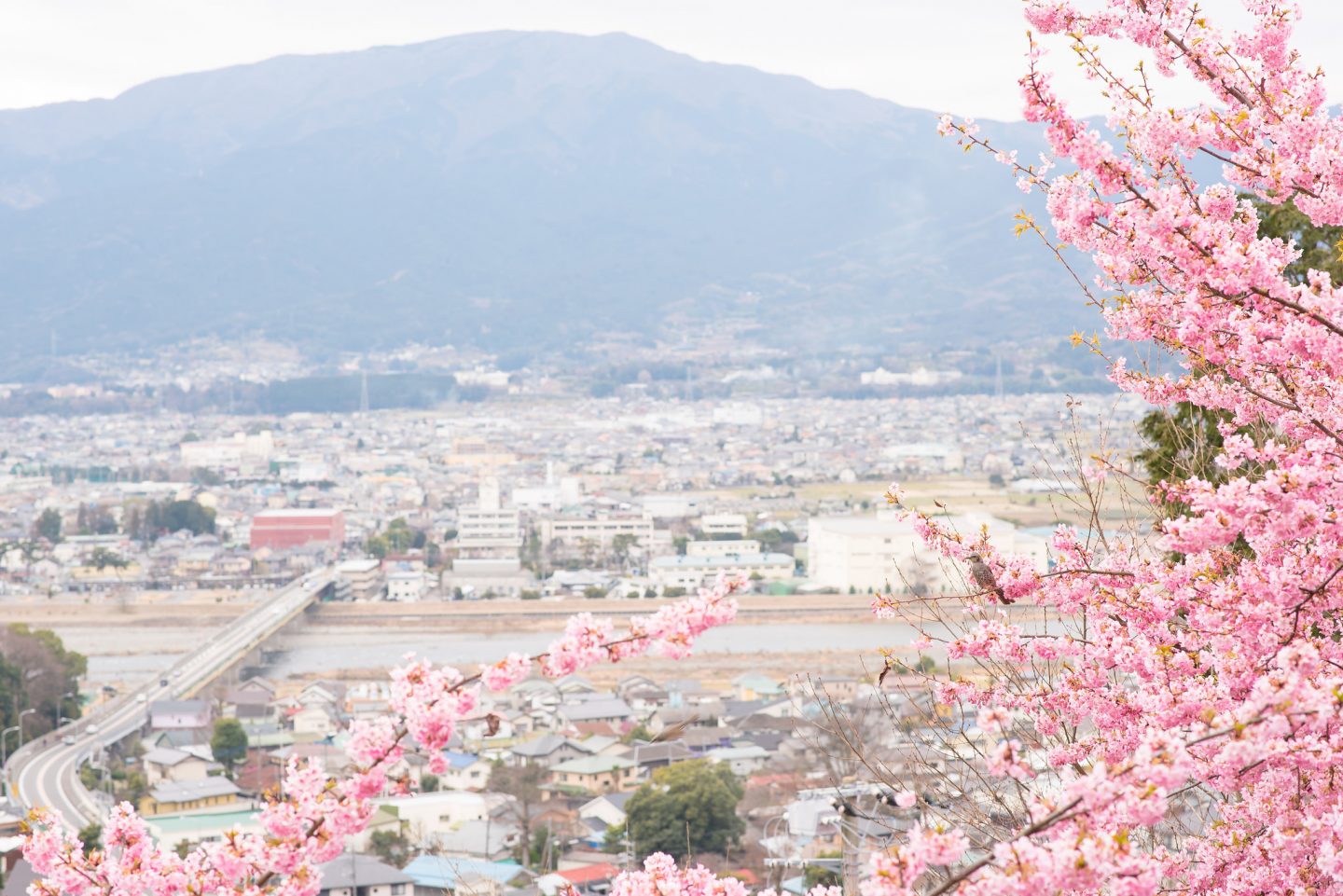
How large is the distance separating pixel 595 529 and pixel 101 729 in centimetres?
1397

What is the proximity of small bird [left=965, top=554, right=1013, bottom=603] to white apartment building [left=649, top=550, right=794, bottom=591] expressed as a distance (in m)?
17.3

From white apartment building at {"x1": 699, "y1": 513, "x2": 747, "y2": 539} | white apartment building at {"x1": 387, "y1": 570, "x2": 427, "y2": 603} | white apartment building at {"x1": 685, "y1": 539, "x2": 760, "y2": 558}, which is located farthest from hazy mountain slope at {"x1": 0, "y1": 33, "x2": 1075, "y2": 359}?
white apartment building at {"x1": 387, "y1": 570, "x2": 427, "y2": 603}

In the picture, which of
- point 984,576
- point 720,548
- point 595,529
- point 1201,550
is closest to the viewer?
point 1201,550

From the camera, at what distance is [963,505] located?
2369cm

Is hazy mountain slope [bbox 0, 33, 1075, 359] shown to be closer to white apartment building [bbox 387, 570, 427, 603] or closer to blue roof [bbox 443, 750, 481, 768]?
white apartment building [bbox 387, 570, 427, 603]

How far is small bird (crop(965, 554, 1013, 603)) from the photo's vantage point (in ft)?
5.94

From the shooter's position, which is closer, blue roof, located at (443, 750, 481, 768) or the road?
the road

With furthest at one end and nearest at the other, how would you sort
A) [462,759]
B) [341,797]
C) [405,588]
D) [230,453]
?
[230,453] → [405,588] → [462,759] → [341,797]

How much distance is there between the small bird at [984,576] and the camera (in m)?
1.81

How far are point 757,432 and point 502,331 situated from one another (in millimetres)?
27539

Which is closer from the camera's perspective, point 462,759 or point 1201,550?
point 1201,550

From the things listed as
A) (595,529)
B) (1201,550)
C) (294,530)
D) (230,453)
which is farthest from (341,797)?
(230,453)

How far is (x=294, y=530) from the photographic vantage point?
25.5m

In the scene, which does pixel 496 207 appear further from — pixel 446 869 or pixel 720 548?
pixel 446 869
